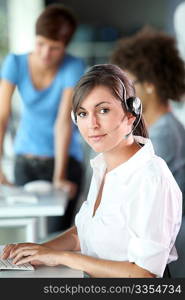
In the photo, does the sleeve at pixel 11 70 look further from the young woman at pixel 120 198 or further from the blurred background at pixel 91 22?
the young woman at pixel 120 198

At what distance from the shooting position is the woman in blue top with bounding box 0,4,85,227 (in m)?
2.06

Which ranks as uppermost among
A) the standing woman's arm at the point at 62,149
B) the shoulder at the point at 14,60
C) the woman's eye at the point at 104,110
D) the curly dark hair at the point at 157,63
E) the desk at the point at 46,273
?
the shoulder at the point at 14,60

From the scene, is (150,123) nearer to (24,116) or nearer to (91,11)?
(24,116)

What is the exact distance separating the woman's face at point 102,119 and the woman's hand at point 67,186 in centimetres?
99

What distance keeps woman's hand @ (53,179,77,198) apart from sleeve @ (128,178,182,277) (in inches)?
41.2

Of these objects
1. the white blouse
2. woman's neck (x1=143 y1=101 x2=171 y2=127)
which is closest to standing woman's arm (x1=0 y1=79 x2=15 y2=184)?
woman's neck (x1=143 y1=101 x2=171 y2=127)

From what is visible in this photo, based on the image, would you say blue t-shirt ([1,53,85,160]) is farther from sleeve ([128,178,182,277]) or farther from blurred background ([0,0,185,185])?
sleeve ([128,178,182,277])

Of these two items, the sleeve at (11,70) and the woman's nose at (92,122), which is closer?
the woman's nose at (92,122)

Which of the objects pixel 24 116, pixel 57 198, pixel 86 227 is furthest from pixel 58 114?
pixel 86 227

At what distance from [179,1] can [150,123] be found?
1.31 meters

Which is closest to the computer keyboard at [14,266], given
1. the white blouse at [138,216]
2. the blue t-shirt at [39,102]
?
the white blouse at [138,216]

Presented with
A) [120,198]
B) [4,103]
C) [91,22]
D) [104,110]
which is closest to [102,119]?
[104,110]

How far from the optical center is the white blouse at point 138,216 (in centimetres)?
108

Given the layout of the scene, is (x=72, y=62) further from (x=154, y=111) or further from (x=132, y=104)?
(x=132, y=104)
